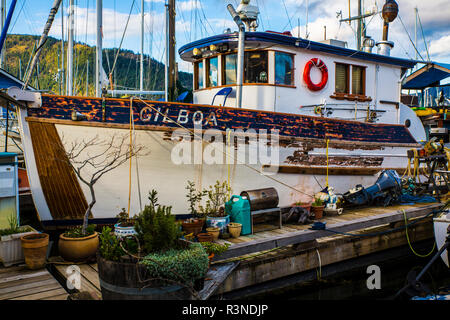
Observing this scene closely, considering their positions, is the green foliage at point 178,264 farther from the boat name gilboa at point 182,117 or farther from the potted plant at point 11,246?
the boat name gilboa at point 182,117

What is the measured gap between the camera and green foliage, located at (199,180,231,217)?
575 centimetres

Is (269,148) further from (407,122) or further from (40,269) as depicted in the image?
(407,122)

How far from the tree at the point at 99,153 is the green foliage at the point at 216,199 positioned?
147 cm

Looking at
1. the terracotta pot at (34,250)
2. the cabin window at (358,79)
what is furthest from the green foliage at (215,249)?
the cabin window at (358,79)

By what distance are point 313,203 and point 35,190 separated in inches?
196

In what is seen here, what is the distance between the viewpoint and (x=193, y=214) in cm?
594

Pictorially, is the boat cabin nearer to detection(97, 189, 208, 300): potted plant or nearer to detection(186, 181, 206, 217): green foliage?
detection(186, 181, 206, 217): green foliage

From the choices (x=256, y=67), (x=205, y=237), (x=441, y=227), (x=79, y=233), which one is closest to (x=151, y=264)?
(x=205, y=237)

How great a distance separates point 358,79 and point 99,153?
671 cm

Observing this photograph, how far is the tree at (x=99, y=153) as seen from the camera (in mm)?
5270

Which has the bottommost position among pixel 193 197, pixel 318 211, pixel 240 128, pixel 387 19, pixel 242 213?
pixel 318 211

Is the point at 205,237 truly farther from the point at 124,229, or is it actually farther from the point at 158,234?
the point at 158,234

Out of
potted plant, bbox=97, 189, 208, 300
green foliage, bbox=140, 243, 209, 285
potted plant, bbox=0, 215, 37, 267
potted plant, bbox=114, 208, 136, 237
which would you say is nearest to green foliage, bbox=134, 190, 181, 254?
potted plant, bbox=97, 189, 208, 300
